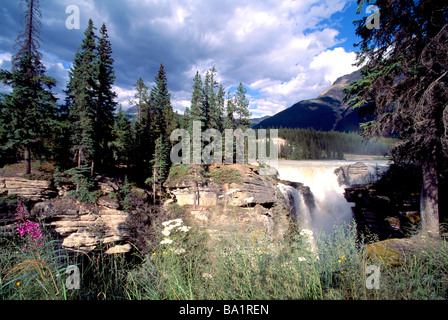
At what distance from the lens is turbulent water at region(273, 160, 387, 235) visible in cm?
2047

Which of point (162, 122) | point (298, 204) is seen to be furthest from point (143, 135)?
point (298, 204)

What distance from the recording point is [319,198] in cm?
2306

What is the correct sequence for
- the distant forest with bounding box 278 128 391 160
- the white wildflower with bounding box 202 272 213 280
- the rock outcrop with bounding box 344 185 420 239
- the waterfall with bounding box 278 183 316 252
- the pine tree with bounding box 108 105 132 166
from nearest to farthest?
the white wildflower with bounding box 202 272 213 280 < the rock outcrop with bounding box 344 185 420 239 < the pine tree with bounding box 108 105 132 166 < the waterfall with bounding box 278 183 316 252 < the distant forest with bounding box 278 128 391 160

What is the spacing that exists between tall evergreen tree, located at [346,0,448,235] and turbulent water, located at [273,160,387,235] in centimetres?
1235

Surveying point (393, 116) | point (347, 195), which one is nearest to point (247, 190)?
point (347, 195)

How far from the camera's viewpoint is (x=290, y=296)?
2051 millimetres

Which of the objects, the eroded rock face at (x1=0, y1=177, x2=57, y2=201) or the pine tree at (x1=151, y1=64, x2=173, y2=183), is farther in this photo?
the pine tree at (x1=151, y1=64, x2=173, y2=183)

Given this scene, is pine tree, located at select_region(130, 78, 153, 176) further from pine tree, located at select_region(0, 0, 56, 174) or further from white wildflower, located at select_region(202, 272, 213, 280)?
white wildflower, located at select_region(202, 272, 213, 280)

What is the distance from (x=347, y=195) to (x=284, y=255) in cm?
1870

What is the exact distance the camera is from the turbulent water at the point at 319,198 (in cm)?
2047

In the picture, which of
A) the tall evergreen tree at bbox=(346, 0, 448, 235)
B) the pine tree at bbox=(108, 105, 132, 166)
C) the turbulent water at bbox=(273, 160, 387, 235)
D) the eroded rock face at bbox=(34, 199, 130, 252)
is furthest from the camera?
the turbulent water at bbox=(273, 160, 387, 235)

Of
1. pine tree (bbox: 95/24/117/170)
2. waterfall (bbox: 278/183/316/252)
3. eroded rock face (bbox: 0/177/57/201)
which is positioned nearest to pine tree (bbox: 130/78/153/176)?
pine tree (bbox: 95/24/117/170)

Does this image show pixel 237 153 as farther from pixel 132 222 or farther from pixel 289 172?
pixel 132 222

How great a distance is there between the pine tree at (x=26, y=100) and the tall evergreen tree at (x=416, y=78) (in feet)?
73.3
